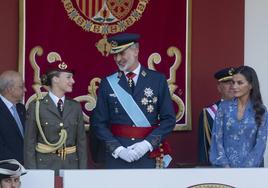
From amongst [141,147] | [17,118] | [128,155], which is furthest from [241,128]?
[17,118]

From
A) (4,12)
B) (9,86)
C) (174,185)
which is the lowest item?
(174,185)

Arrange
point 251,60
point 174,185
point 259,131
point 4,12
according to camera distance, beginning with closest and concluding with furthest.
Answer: point 174,185 < point 259,131 < point 4,12 < point 251,60

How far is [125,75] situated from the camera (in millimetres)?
7977

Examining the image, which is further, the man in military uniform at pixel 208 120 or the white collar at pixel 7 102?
the man in military uniform at pixel 208 120

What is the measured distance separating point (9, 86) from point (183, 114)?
1.94 metres

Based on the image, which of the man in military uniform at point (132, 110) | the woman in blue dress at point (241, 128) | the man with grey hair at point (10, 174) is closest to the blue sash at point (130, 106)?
the man in military uniform at point (132, 110)

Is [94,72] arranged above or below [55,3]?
below

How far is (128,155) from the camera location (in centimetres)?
765

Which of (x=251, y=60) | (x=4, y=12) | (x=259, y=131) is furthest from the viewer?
(x=251, y=60)

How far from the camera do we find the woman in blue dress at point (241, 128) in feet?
25.1

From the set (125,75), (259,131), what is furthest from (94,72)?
(259,131)

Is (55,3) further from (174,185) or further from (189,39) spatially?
(174,185)

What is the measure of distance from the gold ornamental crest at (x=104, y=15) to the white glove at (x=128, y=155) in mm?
1715

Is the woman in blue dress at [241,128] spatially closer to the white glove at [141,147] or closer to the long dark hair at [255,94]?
the long dark hair at [255,94]
